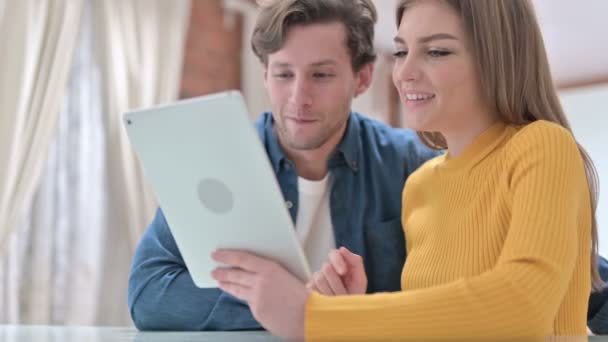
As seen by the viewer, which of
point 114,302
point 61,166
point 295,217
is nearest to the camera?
point 295,217

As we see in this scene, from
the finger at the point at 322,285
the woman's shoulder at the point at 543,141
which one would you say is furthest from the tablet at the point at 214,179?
the woman's shoulder at the point at 543,141

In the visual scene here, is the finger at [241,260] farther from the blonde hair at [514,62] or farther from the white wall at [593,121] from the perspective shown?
the white wall at [593,121]

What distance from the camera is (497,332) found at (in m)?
0.76

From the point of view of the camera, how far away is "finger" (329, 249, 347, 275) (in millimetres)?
1036

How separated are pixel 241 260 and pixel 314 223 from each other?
0.67 m

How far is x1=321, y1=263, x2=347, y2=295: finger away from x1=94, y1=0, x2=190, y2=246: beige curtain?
258cm

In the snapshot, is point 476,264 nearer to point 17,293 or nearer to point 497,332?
point 497,332

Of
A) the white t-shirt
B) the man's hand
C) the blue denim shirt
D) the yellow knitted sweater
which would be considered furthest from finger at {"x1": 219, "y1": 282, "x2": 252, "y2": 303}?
the white t-shirt

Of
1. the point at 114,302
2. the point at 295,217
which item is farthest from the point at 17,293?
the point at 295,217

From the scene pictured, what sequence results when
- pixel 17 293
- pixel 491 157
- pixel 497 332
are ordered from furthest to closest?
pixel 17 293 → pixel 491 157 → pixel 497 332

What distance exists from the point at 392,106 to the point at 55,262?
4.09 m

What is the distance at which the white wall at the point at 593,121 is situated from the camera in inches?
244

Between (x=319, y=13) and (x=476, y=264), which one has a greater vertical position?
(x=319, y=13)

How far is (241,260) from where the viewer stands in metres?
0.92
